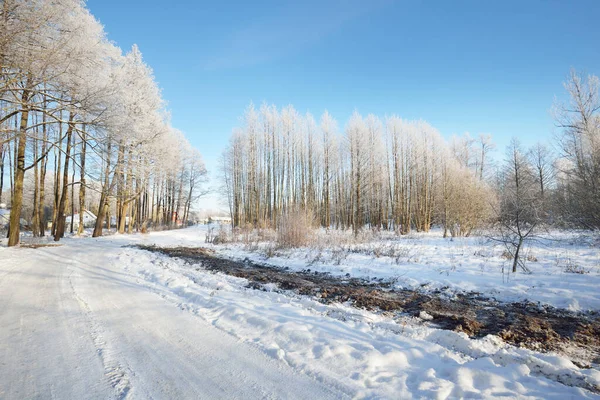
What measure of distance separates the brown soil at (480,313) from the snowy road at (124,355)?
2524mm

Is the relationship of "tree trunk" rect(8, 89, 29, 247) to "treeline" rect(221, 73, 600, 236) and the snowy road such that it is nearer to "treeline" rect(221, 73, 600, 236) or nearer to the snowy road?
the snowy road

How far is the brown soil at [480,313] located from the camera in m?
3.49

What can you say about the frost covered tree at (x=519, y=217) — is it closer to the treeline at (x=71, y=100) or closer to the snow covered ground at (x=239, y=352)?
the snow covered ground at (x=239, y=352)

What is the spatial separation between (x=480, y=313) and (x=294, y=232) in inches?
374

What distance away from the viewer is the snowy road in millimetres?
2238

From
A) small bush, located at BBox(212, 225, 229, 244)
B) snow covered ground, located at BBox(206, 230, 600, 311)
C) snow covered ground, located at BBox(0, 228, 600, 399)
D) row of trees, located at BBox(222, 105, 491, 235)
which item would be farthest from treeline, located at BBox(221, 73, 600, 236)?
snow covered ground, located at BBox(0, 228, 600, 399)

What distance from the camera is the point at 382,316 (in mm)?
4328

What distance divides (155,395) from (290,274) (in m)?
5.97

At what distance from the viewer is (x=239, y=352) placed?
293 centimetres

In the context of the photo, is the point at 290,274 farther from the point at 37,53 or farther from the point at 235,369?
the point at 37,53

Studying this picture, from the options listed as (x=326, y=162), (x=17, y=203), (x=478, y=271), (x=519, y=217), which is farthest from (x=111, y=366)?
(x=326, y=162)

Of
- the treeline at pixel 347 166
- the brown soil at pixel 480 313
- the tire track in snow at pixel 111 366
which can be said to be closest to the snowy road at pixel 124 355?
the tire track in snow at pixel 111 366

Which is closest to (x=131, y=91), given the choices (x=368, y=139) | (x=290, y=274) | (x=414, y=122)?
(x=290, y=274)

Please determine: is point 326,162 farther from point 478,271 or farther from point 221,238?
point 478,271
